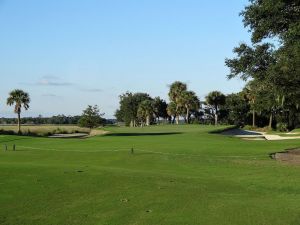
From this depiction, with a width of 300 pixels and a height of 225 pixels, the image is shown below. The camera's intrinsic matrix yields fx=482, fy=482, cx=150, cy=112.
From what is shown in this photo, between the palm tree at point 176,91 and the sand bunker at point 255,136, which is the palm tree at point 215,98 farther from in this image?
the sand bunker at point 255,136

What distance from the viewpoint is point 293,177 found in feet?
62.1

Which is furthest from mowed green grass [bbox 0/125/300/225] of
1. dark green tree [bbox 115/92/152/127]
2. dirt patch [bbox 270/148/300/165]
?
dark green tree [bbox 115/92/152/127]

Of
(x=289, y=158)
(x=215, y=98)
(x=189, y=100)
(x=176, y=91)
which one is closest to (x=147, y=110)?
(x=176, y=91)

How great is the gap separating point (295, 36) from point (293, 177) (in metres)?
7.20

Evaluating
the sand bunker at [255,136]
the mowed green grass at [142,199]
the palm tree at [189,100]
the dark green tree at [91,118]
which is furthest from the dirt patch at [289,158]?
the palm tree at [189,100]

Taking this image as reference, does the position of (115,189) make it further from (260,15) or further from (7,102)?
(7,102)

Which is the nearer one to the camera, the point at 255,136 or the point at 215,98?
the point at 255,136

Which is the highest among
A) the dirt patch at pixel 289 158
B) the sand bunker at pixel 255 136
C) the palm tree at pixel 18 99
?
the palm tree at pixel 18 99

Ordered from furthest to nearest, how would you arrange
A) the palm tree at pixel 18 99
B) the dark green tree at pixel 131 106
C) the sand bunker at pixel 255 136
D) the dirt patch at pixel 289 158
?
the dark green tree at pixel 131 106 → the palm tree at pixel 18 99 → the sand bunker at pixel 255 136 → the dirt patch at pixel 289 158

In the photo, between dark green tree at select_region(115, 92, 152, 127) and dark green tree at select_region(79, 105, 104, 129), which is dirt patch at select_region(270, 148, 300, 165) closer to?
dark green tree at select_region(79, 105, 104, 129)

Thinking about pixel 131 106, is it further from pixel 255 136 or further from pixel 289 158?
pixel 289 158

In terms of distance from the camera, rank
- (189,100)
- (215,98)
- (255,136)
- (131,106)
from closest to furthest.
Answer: (255,136) → (215,98) → (189,100) → (131,106)

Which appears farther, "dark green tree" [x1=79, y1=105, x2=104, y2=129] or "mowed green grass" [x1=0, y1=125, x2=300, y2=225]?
"dark green tree" [x1=79, y1=105, x2=104, y2=129]

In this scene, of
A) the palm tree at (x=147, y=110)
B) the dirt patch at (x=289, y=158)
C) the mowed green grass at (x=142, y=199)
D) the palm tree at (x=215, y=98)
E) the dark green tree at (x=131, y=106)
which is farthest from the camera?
the dark green tree at (x=131, y=106)
